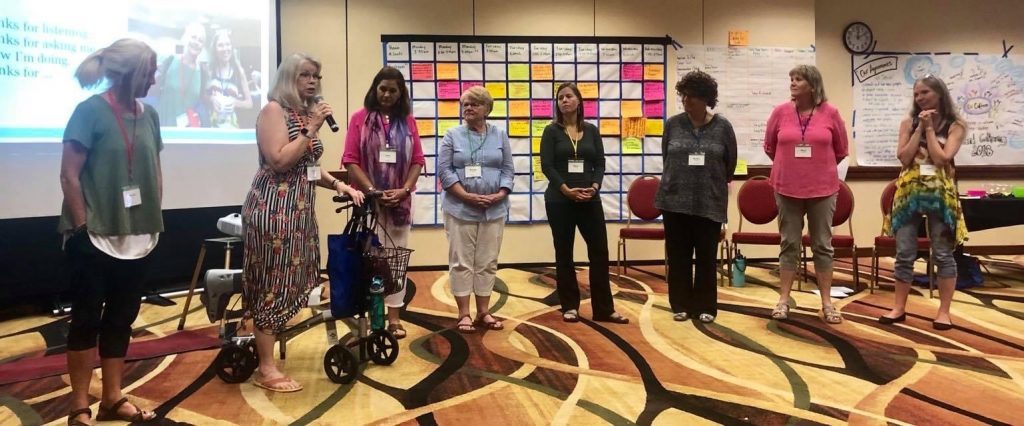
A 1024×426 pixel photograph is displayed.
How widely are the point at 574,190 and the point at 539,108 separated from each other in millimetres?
2494

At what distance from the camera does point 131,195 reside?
2096mm

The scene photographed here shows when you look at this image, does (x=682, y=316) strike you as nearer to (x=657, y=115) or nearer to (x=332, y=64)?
(x=657, y=115)

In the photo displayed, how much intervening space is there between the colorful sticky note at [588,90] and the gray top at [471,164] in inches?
105

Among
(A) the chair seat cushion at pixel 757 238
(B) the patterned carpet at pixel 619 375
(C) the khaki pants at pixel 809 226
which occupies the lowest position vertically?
(B) the patterned carpet at pixel 619 375

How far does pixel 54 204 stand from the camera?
147 inches

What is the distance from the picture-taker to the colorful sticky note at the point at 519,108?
583 centimetres

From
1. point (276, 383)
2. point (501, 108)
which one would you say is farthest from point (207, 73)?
point (276, 383)

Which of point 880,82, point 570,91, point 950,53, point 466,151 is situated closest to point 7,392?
A: point 466,151

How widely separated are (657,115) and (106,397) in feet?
16.2

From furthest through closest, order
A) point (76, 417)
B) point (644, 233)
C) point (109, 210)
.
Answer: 1. point (644, 233)
2. point (76, 417)
3. point (109, 210)

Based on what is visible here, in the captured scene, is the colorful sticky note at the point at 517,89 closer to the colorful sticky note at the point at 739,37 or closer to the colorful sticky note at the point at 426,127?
the colorful sticky note at the point at 426,127

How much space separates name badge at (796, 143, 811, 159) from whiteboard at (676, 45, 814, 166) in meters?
2.50

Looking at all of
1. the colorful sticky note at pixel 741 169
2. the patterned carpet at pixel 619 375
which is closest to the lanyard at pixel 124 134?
the patterned carpet at pixel 619 375

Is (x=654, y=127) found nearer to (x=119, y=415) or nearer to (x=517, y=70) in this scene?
Result: (x=517, y=70)
